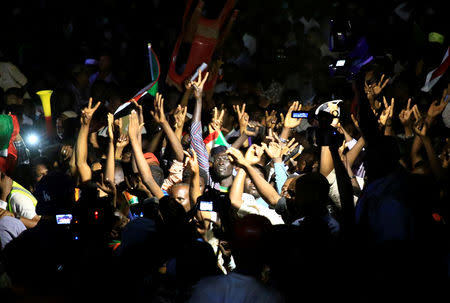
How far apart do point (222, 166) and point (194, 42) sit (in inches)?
94.0

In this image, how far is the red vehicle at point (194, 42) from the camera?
22.6 feet

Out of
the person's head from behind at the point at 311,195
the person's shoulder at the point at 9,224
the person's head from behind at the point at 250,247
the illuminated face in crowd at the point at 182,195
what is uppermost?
the person's head from behind at the point at 250,247

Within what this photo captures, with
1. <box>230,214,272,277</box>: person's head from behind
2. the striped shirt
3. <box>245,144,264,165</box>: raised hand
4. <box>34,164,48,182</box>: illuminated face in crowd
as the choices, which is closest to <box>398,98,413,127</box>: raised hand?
<box>245,144,264,165</box>: raised hand

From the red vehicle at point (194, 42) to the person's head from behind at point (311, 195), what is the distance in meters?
3.90

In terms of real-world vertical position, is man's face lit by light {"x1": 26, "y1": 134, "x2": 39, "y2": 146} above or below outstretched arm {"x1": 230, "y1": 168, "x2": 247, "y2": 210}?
below

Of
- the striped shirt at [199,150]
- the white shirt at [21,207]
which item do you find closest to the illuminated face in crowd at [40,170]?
the white shirt at [21,207]

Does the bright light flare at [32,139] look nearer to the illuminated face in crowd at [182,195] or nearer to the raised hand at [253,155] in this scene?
the illuminated face in crowd at [182,195]

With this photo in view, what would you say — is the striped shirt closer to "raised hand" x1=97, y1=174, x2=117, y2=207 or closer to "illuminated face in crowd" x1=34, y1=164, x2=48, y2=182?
"raised hand" x1=97, y1=174, x2=117, y2=207

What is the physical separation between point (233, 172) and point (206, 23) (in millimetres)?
2462

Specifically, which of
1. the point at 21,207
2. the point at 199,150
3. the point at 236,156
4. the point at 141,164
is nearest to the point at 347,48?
the point at 236,156

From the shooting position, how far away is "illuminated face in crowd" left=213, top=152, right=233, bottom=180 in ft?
18.0

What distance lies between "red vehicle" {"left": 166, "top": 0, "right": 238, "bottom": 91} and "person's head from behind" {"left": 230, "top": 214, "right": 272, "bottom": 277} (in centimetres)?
448

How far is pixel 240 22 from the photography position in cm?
1034

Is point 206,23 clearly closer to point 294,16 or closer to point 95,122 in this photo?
point 95,122
